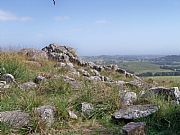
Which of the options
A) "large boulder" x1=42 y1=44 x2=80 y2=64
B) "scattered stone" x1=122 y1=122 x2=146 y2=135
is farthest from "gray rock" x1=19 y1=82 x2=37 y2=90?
"large boulder" x1=42 y1=44 x2=80 y2=64

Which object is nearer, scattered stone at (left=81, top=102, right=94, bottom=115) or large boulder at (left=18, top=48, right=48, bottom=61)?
scattered stone at (left=81, top=102, right=94, bottom=115)

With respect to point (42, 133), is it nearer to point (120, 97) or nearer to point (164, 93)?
point (120, 97)

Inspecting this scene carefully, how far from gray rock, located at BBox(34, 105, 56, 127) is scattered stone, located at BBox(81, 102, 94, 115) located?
2.23 feet

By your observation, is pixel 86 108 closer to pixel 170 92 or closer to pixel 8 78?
pixel 170 92

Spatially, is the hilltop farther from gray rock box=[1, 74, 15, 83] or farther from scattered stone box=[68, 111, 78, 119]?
gray rock box=[1, 74, 15, 83]

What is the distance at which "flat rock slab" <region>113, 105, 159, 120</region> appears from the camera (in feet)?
23.7

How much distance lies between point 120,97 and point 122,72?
435 inches

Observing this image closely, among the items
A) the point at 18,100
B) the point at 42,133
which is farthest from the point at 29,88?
the point at 42,133

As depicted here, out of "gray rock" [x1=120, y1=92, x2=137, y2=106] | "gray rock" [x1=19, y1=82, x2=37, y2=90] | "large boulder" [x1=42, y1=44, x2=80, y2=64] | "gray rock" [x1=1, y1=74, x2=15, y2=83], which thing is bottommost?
"gray rock" [x1=120, y1=92, x2=137, y2=106]

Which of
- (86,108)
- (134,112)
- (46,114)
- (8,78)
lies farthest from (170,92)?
(8,78)

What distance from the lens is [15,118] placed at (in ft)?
22.1

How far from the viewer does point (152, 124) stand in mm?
6980

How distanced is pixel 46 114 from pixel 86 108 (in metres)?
1.07

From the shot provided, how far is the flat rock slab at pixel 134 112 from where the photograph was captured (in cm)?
722
